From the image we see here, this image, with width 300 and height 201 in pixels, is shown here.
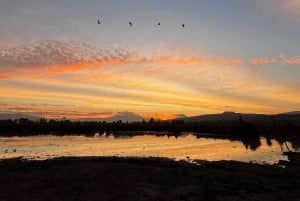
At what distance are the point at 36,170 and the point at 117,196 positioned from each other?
30.6 ft

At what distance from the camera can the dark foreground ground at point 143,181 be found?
20.1 m

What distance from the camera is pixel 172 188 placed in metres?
21.8

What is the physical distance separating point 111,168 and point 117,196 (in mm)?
7919

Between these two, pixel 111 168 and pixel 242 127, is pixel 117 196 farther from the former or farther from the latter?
pixel 242 127

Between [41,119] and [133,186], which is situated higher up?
[41,119]

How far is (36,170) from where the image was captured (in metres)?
26.8

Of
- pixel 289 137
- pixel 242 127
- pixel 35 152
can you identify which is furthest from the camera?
pixel 242 127

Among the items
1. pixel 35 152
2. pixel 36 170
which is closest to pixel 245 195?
pixel 36 170

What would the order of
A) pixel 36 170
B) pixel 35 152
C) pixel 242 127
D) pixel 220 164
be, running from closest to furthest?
1. pixel 36 170
2. pixel 220 164
3. pixel 35 152
4. pixel 242 127

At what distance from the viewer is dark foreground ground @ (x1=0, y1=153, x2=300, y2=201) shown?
66.1ft

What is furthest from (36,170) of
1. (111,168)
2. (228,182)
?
(228,182)

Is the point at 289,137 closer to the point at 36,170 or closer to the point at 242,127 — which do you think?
the point at 242,127

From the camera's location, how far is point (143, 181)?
2361 centimetres

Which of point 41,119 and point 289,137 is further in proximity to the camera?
point 41,119
